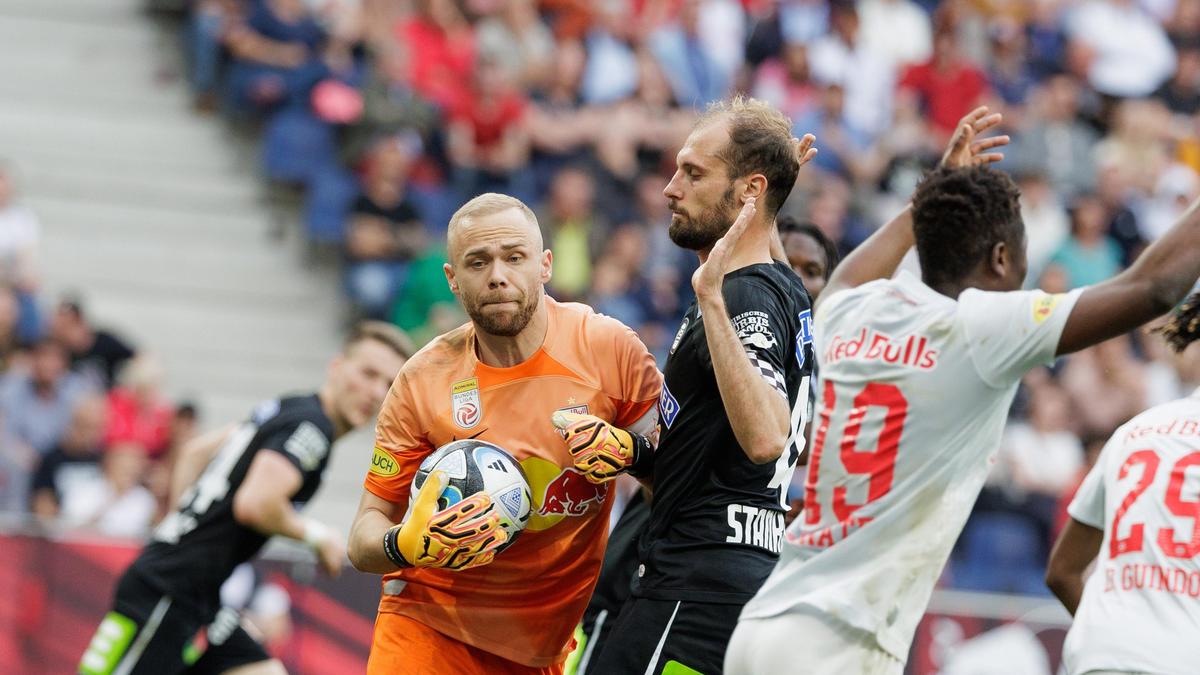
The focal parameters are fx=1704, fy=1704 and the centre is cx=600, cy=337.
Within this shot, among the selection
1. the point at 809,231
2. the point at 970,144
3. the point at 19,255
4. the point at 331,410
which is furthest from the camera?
the point at 19,255

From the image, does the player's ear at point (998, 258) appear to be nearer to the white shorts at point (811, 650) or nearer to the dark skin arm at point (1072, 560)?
the dark skin arm at point (1072, 560)

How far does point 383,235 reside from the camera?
45.2ft

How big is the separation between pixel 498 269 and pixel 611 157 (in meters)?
9.13

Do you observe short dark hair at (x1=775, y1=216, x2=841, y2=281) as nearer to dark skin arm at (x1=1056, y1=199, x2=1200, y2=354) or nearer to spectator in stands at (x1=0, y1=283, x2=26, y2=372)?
dark skin arm at (x1=1056, y1=199, x2=1200, y2=354)

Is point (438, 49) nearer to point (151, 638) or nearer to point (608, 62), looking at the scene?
point (608, 62)

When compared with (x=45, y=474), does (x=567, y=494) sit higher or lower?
lower

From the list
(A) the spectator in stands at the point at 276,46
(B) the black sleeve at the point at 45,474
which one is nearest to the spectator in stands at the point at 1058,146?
(A) the spectator in stands at the point at 276,46

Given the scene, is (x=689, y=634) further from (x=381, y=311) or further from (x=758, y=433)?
(x=381, y=311)

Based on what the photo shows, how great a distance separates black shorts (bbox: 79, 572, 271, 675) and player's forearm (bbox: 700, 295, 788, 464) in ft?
13.9

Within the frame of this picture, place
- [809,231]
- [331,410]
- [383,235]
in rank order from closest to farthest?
[809,231]
[331,410]
[383,235]

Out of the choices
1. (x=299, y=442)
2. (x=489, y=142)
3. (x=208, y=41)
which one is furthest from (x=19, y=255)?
(x=299, y=442)

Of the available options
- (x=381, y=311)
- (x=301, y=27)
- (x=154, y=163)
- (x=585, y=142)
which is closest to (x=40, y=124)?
(x=154, y=163)

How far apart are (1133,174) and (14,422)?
10.4 m

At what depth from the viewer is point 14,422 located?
12.1 metres
